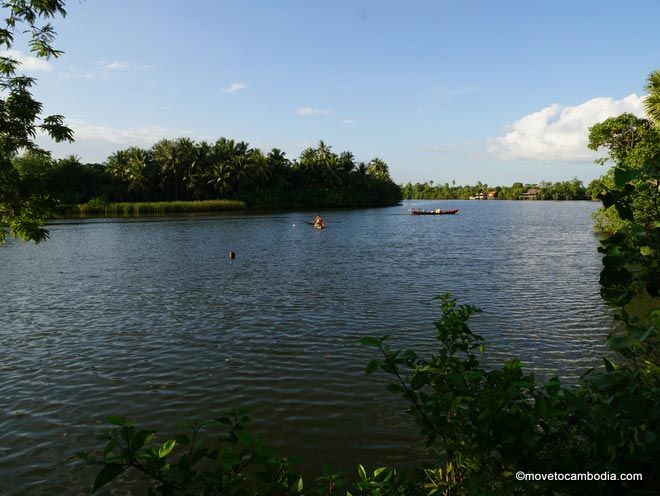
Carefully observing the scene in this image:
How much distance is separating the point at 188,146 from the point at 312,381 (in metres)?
97.6

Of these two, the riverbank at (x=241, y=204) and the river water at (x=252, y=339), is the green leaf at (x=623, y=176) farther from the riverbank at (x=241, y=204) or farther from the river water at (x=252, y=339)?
the riverbank at (x=241, y=204)

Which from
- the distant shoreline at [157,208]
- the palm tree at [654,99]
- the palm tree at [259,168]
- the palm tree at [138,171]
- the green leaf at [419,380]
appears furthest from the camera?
the palm tree at [259,168]

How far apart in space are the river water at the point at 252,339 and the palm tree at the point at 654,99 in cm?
870

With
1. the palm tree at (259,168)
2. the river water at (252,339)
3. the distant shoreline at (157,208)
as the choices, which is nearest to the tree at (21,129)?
the river water at (252,339)

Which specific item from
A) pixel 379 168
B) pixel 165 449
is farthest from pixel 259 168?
pixel 165 449

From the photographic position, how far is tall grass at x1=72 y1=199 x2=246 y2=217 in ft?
253

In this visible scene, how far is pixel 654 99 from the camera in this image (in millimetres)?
23500

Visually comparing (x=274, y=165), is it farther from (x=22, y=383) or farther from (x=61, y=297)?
(x=22, y=383)

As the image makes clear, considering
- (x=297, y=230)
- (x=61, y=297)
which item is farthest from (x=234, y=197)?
(x=61, y=297)

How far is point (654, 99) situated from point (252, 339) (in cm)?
2462

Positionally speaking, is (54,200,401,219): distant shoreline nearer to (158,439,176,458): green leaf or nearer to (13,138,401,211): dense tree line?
(13,138,401,211): dense tree line

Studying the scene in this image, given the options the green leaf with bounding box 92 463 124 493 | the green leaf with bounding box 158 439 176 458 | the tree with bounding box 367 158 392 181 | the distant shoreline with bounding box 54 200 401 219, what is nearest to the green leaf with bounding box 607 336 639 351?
the green leaf with bounding box 158 439 176 458

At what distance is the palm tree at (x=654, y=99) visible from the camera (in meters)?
23.5

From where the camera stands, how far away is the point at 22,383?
9.86m
